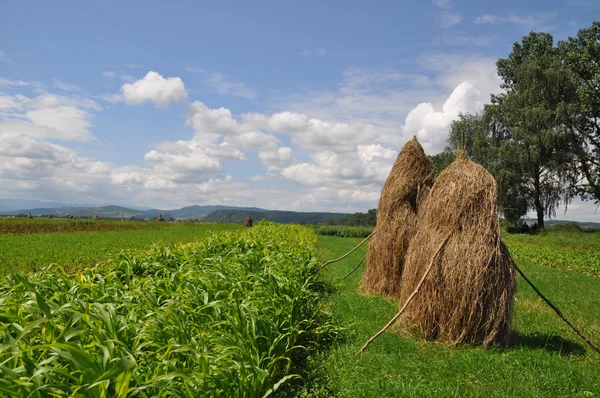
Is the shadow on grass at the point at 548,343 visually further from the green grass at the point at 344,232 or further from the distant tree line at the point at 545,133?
the green grass at the point at 344,232

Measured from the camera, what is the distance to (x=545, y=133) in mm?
32031

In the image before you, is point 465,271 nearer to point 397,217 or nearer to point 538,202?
point 397,217

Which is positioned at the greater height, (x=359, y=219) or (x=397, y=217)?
(x=397, y=217)

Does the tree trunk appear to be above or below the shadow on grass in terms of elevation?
above

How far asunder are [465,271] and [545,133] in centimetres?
3205

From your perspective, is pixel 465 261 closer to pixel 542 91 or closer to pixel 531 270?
pixel 531 270

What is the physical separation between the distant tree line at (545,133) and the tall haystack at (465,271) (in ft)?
96.3

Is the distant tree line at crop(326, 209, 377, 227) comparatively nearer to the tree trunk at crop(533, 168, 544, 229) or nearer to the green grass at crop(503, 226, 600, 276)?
the tree trunk at crop(533, 168, 544, 229)

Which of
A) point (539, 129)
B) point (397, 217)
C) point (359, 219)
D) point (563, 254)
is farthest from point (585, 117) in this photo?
point (359, 219)

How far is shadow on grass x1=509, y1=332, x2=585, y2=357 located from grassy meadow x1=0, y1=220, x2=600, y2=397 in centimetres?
3

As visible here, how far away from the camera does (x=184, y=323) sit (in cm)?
394

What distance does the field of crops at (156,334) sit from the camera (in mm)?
2744

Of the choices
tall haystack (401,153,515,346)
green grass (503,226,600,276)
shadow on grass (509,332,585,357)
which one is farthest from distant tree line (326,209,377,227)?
tall haystack (401,153,515,346)

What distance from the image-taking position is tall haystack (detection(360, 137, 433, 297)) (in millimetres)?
8953
